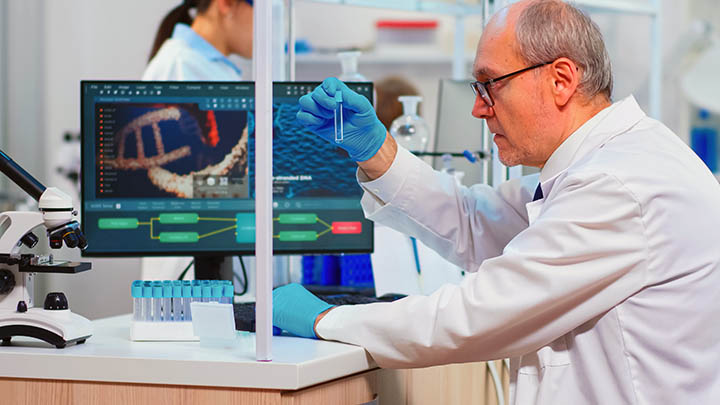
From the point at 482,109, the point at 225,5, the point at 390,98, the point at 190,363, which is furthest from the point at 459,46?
the point at 190,363

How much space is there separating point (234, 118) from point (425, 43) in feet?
9.70

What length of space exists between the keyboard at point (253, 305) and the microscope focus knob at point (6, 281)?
13.7 inches

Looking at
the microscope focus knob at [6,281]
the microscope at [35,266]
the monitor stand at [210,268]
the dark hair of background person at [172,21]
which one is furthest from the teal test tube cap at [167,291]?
the dark hair of background person at [172,21]

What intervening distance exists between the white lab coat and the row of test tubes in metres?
Answer: 0.16

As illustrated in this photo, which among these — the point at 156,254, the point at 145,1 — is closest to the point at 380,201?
the point at 156,254

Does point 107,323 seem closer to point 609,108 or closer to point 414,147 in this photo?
point 414,147

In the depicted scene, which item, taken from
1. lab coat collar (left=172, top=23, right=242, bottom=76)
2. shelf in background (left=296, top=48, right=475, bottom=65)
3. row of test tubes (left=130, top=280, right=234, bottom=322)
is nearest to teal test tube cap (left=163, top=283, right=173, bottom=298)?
row of test tubes (left=130, top=280, right=234, bottom=322)

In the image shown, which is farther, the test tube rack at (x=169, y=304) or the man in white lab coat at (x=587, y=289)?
the test tube rack at (x=169, y=304)

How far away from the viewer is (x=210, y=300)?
1.31 metres

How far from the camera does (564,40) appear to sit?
137 cm

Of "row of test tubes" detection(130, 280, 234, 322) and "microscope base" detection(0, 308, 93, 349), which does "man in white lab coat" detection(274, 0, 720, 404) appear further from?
"microscope base" detection(0, 308, 93, 349)

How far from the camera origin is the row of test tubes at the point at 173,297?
1.30 meters

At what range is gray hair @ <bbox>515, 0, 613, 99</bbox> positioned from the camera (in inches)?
53.9

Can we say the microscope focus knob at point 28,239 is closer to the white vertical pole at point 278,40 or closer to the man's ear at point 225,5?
→ the white vertical pole at point 278,40
